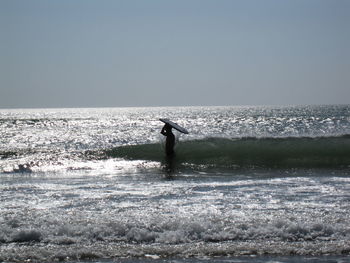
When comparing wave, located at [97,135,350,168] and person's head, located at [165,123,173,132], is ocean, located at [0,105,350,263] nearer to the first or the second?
wave, located at [97,135,350,168]

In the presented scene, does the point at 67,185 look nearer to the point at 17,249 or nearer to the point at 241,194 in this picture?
the point at 241,194

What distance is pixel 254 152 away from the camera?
23.0 m

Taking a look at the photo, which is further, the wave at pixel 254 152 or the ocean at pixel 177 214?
the wave at pixel 254 152

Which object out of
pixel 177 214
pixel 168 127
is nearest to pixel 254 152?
pixel 168 127

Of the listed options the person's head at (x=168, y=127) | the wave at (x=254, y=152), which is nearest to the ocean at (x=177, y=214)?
the wave at (x=254, y=152)

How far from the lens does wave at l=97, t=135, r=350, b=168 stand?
19.8 m

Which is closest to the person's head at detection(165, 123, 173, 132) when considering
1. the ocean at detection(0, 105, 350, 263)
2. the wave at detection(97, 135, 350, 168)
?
the wave at detection(97, 135, 350, 168)

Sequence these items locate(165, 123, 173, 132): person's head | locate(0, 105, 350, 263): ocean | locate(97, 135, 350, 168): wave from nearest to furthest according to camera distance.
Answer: locate(0, 105, 350, 263): ocean
locate(97, 135, 350, 168): wave
locate(165, 123, 173, 132): person's head

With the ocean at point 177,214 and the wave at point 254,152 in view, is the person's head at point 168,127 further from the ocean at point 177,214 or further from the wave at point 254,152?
the ocean at point 177,214

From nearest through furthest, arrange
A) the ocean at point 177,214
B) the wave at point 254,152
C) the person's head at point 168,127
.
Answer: the ocean at point 177,214 → the wave at point 254,152 → the person's head at point 168,127

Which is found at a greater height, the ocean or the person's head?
the person's head

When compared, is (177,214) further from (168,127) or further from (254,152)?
(254,152)

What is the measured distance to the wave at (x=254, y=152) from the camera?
19.8 m

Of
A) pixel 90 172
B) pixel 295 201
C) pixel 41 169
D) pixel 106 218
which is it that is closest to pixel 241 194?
pixel 295 201
